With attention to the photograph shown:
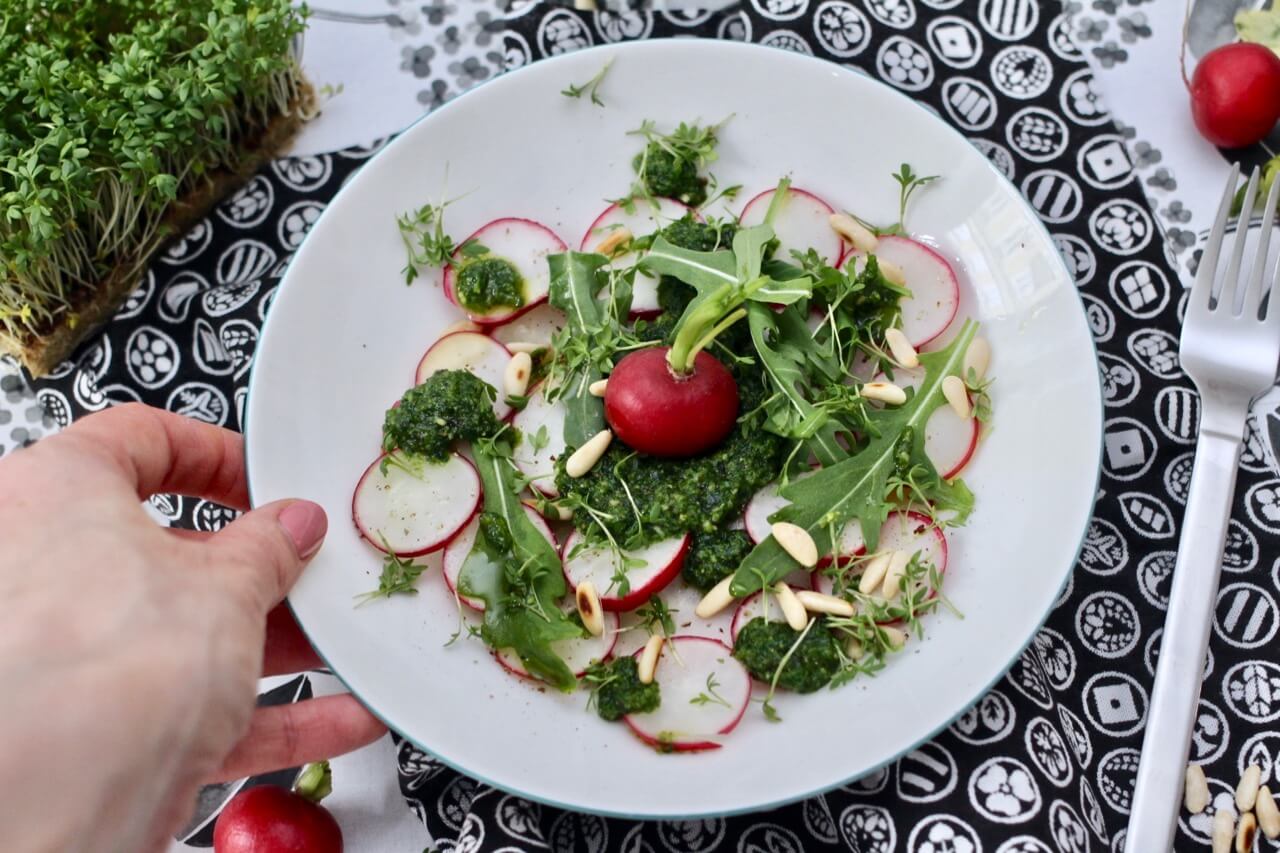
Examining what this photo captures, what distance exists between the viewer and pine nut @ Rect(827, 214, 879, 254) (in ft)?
7.73

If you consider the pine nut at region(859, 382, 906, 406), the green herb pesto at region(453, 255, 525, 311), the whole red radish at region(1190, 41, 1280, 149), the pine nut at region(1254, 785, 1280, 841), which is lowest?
the pine nut at region(1254, 785, 1280, 841)

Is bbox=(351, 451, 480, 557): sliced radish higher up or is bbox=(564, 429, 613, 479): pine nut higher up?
bbox=(564, 429, 613, 479): pine nut

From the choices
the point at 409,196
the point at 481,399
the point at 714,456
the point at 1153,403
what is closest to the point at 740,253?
the point at 714,456

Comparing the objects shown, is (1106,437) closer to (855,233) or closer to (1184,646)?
(1184,646)

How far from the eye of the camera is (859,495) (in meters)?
2.10

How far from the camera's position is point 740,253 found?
7.11 feet

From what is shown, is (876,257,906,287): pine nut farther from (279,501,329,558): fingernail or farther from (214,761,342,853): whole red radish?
(214,761,342,853): whole red radish

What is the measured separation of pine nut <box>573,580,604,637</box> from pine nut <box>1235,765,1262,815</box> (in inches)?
51.8

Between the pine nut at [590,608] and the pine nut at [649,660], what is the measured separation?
0.32 feet

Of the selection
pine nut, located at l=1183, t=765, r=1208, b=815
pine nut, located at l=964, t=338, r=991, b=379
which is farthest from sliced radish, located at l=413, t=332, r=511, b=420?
pine nut, located at l=1183, t=765, r=1208, b=815

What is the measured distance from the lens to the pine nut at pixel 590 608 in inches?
80.5

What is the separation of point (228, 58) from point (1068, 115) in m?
1.98

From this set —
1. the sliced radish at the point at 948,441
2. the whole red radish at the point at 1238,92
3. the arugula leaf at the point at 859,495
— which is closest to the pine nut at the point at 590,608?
the arugula leaf at the point at 859,495

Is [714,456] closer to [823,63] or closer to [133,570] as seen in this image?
[823,63]
